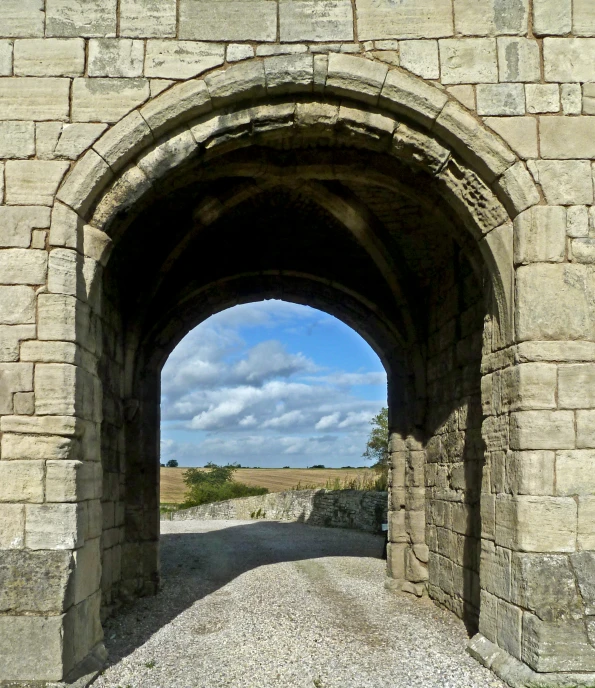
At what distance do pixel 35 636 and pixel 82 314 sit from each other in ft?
6.39

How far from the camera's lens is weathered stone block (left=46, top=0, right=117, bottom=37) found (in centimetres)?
457

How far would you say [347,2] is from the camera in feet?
15.4

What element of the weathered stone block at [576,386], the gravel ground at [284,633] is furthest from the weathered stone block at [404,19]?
the gravel ground at [284,633]

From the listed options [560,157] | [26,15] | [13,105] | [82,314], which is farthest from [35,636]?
[560,157]

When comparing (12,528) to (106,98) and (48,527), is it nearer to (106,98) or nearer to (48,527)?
(48,527)

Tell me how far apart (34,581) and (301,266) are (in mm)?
5060

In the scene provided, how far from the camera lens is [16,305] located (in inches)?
167

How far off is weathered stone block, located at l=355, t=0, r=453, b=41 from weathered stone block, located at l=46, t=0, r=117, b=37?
1.70 meters

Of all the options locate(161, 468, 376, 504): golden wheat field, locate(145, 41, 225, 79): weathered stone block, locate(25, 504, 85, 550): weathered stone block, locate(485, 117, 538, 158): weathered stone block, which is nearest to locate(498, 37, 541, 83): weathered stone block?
locate(485, 117, 538, 158): weathered stone block

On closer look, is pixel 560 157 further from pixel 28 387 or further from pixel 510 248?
pixel 28 387

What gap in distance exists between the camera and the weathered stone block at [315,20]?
15.3 ft

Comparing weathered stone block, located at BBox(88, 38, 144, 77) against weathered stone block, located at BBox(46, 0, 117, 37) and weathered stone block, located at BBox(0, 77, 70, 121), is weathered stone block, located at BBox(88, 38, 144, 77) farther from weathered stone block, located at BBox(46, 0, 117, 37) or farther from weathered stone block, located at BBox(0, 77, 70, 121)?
weathered stone block, located at BBox(0, 77, 70, 121)

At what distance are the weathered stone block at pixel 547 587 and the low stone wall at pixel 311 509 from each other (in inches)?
331

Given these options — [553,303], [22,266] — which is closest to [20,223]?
[22,266]
